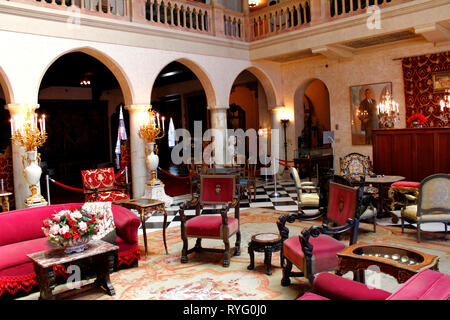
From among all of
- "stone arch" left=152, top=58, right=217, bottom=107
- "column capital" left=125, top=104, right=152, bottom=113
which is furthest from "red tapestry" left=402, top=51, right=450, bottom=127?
"column capital" left=125, top=104, right=152, bottom=113

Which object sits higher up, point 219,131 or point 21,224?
point 219,131

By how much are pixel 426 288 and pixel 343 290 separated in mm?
662

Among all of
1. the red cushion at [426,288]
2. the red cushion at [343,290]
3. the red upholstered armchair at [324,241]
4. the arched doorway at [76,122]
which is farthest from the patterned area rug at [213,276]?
the arched doorway at [76,122]

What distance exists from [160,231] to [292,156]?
24.1 feet

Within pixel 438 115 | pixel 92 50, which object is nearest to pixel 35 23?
pixel 92 50

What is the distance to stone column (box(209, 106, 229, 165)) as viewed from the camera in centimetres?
1120

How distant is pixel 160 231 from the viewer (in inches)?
270

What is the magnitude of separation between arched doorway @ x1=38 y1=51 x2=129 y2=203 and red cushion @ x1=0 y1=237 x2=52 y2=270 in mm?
9360

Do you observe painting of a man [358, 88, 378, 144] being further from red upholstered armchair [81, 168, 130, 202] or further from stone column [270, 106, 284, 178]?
red upholstered armchair [81, 168, 130, 202]

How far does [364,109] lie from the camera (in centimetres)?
1126

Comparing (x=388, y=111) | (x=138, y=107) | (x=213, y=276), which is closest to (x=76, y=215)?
(x=213, y=276)

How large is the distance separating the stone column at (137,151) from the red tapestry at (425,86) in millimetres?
6925

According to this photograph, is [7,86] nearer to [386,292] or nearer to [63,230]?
[63,230]
